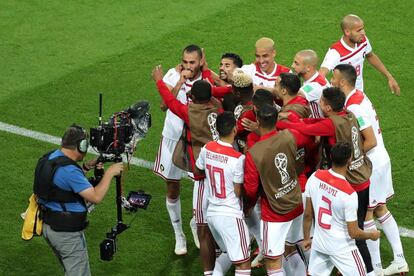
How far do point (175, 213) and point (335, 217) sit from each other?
2.31 m

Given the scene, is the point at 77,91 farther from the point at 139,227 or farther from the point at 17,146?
the point at 139,227

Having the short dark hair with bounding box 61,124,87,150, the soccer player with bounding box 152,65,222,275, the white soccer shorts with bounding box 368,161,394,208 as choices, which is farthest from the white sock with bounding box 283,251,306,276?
the short dark hair with bounding box 61,124,87,150

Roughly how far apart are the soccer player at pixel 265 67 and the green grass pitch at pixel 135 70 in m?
1.71

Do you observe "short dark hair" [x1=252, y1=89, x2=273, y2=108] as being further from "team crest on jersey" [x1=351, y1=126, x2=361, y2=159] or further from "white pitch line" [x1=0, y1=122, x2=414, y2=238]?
"white pitch line" [x1=0, y1=122, x2=414, y2=238]

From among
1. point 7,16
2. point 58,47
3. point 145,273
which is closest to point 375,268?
point 145,273

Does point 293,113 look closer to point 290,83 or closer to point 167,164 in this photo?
point 290,83

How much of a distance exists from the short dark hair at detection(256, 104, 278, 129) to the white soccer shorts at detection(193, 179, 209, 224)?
1073 millimetres

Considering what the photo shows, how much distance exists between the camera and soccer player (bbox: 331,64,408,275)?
349 inches

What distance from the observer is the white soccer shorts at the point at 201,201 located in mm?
8945

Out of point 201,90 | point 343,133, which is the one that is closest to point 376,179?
point 343,133

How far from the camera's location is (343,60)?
10.5 meters

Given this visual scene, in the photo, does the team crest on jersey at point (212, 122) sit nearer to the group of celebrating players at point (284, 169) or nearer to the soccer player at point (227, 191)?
the group of celebrating players at point (284, 169)

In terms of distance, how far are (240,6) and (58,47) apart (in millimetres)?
2989

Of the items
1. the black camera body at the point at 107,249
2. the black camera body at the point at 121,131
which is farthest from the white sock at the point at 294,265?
the black camera body at the point at 121,131
